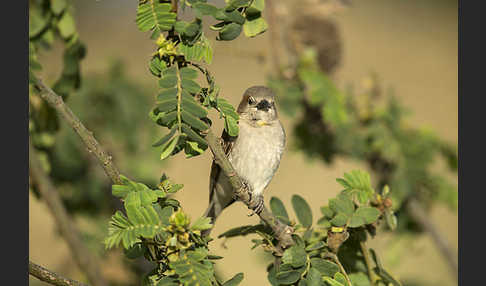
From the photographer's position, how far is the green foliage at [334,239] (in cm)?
169

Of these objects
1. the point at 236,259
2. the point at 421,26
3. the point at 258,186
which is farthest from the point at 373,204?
the point at 421,26

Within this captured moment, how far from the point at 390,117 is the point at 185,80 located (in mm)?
2030

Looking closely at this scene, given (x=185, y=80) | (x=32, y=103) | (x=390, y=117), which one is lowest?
(x=185, y=80)

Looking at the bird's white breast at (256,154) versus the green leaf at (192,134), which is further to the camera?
the bird's white breast at (256,154)

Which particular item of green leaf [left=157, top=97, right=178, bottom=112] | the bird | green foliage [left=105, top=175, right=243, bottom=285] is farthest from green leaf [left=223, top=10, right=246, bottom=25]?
the bird

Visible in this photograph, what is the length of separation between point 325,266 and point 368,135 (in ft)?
5.34

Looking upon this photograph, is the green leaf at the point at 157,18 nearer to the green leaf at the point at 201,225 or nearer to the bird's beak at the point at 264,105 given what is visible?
the green leaf at the point at 201,225

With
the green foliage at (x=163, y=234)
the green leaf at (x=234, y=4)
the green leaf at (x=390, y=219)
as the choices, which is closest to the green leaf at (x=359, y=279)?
the green leaf at (x=390, y=219)

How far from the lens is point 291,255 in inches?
67.6

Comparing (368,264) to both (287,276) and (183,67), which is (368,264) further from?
(183,67)

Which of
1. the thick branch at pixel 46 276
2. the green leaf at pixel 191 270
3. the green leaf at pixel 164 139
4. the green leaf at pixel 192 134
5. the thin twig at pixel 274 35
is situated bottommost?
the thick branch at pixel 46 276

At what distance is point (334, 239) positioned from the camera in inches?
70.0

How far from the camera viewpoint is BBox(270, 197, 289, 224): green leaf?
6.61 ft

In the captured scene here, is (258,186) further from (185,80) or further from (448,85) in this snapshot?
(448,85)
